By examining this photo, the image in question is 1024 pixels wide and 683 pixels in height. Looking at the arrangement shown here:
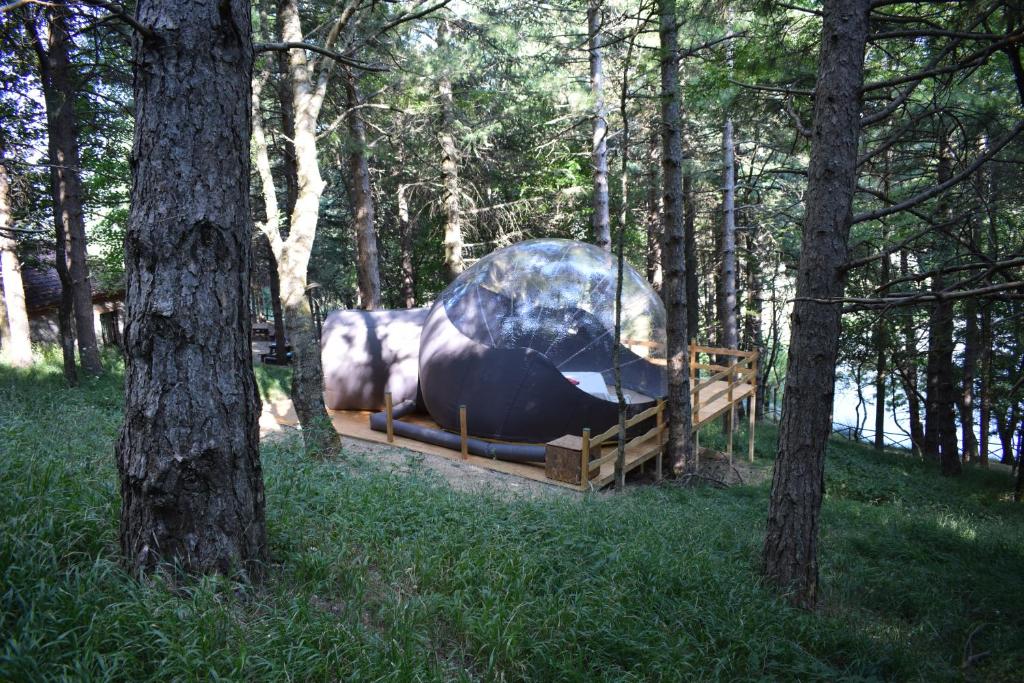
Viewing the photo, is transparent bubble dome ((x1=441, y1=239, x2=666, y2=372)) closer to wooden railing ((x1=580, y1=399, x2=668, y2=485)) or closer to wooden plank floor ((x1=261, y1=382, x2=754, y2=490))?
wooden railing ((x1=580, y1=399, x2=668, y2=485))

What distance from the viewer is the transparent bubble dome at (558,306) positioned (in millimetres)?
10297

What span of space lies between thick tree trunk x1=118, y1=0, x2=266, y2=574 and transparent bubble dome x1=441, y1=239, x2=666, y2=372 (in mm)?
7366

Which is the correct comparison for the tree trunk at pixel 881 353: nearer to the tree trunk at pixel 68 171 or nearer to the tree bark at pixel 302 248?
the tree bark at pixel 302 248

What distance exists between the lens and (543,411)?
391 inches

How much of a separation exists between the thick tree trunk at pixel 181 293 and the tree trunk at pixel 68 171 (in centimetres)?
882

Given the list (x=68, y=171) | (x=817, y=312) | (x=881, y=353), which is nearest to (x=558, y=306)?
(x=817, y=312)

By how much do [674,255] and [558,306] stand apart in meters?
2.20

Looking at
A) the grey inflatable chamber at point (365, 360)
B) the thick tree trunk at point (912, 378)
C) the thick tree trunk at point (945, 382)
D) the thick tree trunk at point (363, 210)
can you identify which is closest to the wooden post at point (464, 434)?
the grey inflatable chamber at point (365, 360)

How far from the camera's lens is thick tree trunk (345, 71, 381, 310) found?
45.9ft

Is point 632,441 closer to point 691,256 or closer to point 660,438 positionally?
point 660,438

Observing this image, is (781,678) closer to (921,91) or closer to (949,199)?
(949,199)

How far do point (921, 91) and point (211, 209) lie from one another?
12.6 meters

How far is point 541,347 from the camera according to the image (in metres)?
10.2

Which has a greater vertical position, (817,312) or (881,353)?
(817,312)
